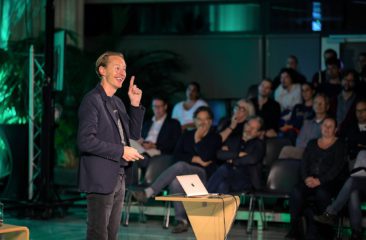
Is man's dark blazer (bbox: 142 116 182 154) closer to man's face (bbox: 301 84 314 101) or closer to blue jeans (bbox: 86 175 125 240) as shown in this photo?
man's face (bbox: 301 84 314 101)

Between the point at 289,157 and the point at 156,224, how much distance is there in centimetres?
175

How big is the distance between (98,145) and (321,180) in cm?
419

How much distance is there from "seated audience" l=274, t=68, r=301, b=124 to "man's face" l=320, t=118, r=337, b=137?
209 centimetres

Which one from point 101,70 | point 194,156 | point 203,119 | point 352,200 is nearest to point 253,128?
point 203,119

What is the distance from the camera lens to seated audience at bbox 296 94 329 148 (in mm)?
10211

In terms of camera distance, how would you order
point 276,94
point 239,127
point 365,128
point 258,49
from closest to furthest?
point 365,128 → point 239,127 → point 276,94 → point 258,49

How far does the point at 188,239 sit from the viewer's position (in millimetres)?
9203

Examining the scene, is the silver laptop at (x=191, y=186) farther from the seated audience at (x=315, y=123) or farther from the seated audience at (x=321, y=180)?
the seated audience at (x=315, y=123)

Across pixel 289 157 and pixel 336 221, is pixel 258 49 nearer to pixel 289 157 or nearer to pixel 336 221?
pixel 289 157

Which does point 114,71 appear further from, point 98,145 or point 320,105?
point 320,105

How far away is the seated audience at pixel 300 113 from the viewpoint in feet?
36.1

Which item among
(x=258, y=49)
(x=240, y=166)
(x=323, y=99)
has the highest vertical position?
(x=258, y=49)

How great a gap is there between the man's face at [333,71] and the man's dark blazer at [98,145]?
6.05 m

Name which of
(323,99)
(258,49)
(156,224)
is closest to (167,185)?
(156,224)
